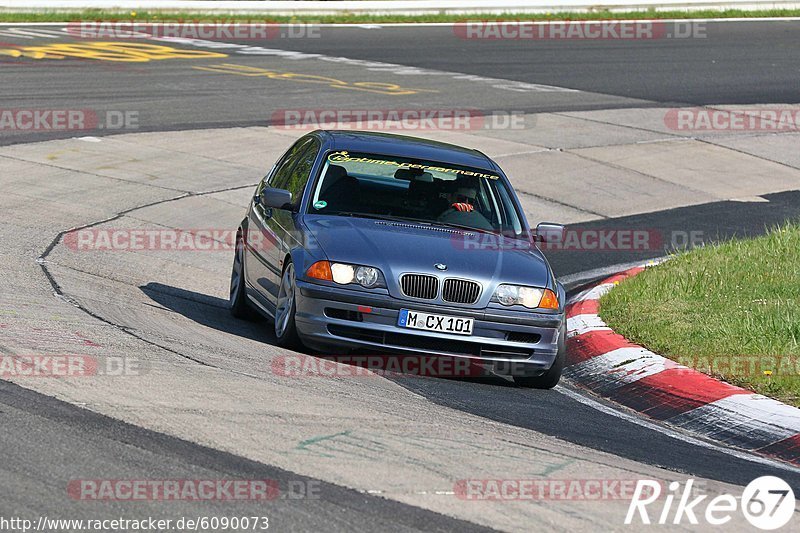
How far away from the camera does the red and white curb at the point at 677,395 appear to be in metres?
7.55

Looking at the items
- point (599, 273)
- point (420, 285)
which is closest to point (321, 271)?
point (420, 285)

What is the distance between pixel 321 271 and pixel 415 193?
142cm

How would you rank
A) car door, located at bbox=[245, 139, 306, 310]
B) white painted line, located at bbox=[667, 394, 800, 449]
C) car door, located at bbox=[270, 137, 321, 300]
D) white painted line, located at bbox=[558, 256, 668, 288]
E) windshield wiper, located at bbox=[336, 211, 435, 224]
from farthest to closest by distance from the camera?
white painted line, located at bbox=[558, 256, 668, 288] → car door, located at bbox=[245, 139, 306, 310] → windshield wiper, located at bbox=[336, 211, 435, 224] → car door, located at bbox=[270, 137, 321, 300] → white painted line, located at bbox=[667, 394, 800, 449]

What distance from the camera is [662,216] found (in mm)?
16172

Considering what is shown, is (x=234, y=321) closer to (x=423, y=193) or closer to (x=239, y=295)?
(x=239, y=295)

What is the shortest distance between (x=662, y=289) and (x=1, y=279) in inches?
210

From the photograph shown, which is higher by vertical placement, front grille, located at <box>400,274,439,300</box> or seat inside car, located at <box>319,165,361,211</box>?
seat inside car, located at <box>319,165,361,211</box>

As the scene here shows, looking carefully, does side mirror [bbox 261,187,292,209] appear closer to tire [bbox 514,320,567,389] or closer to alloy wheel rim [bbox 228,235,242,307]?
alloy wheel rim [bbox 228,235,242,307]

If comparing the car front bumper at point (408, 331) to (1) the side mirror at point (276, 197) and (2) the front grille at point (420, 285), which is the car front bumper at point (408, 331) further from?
(1) the side mirror at point (276, 197)

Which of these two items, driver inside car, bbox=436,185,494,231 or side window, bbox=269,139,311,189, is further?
side window, bbox=269,139,311,189

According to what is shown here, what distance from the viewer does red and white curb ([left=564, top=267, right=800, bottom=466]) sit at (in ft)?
24.8

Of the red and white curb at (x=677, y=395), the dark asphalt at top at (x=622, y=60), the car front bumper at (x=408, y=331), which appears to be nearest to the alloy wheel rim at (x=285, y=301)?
the car front bumper at (x=408, y=331)

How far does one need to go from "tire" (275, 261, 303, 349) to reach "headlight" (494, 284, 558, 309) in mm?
1342

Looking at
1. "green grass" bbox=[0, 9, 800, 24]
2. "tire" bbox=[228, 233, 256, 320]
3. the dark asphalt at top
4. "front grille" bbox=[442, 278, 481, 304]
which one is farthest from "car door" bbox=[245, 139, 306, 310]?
"green grass" bbox=[0, 9, 800, 24]
